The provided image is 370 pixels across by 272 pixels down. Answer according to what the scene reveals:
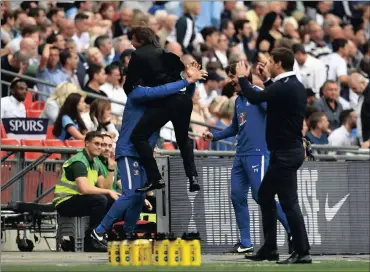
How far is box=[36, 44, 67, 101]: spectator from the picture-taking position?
2322 cm

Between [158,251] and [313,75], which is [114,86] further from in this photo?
[158,251]

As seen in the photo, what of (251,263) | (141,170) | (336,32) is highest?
(336,32)

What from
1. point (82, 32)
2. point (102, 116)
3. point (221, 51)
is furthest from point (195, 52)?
point (102, 116)

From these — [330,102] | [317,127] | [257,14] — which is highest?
[257,14]

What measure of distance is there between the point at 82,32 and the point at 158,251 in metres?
12.5

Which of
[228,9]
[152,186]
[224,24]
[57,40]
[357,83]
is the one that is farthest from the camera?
[228,9]

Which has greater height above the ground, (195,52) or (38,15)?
(38,15)

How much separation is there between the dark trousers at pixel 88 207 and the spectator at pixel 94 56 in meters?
6.79

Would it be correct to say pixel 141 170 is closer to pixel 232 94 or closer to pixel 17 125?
pixel 17 125

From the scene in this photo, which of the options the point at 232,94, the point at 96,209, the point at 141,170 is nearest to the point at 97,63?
the point at 232,94

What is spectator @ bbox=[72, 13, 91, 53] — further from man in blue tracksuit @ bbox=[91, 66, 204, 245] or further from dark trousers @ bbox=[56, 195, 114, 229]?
man in blue tracksuit @ bbox=[91, 66, 204, 245]

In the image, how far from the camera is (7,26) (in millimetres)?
25250

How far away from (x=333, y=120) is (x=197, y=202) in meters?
8.73

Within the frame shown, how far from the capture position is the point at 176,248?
1394cm
